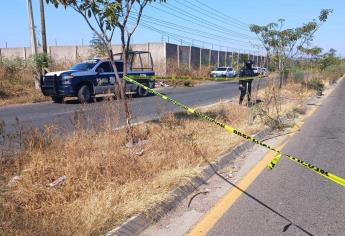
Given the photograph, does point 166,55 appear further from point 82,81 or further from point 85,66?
point 82,81

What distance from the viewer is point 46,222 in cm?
418

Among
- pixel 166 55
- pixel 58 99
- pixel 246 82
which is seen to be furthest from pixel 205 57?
pixel 246 82

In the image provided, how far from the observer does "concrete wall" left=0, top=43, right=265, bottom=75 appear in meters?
42.8

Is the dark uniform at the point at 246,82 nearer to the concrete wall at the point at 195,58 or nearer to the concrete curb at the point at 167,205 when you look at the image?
the concrete curb at the point at 167,205

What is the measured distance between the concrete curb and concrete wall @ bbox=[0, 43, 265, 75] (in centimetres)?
3196

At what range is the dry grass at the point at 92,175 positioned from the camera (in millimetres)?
4309

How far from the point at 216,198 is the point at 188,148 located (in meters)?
1.83

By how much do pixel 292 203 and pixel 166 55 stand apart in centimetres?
3893

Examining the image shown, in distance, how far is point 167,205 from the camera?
204 inches

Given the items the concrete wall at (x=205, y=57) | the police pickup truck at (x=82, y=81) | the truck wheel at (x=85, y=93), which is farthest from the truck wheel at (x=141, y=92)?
the concrete wall at (x=205, y=57)

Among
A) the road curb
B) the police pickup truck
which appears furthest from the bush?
the road curb

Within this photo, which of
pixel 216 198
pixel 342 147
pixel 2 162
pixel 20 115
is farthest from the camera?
pixel 20 115

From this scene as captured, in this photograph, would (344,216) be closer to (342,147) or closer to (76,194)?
(76,194)

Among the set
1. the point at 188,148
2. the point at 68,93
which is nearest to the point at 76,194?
the point at 188,148
